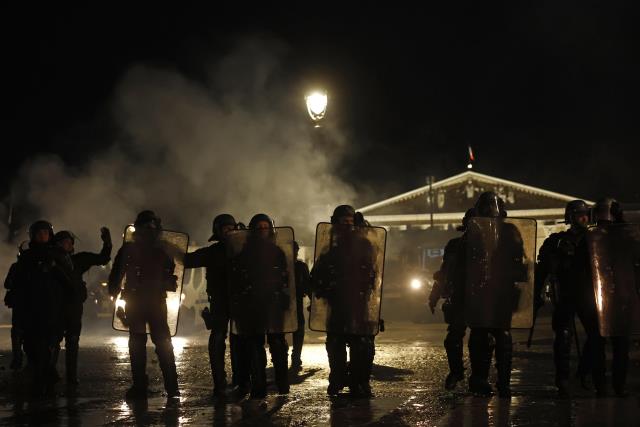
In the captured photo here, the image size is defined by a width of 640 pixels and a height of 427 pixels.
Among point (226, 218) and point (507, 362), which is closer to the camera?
point (507, 362)

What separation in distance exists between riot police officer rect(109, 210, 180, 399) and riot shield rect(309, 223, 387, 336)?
49.9 inches

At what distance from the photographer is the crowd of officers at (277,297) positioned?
24.9 feet

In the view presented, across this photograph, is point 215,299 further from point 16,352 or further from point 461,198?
point 461,198

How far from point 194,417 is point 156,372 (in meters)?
3.99

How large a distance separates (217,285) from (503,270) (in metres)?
2.46

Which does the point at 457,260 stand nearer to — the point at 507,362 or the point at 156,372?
the point at 507,362

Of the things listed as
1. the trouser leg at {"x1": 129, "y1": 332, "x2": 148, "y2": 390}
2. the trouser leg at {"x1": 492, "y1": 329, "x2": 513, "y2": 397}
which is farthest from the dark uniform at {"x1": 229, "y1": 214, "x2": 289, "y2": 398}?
the trouser leg at {"x1": 492, "y1": 329, "x2": 513, "y2": 397}

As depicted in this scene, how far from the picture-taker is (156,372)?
34.1ft

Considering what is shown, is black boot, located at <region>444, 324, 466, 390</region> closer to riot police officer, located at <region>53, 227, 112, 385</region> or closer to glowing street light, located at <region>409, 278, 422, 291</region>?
riot police officer, located at <region>53, 227, 112, 385</region>

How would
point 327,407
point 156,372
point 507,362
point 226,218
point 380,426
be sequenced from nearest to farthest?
1. point 380,426
2. point 327,407
3. point 507,362
4. point 226,218
5. point 156,372

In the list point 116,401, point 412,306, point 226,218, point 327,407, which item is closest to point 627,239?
point 327,407

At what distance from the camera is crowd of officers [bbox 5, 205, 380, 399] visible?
7727 mm

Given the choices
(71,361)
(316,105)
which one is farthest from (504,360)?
(316,105)

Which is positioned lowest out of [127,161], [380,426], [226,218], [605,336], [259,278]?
[380,426]
